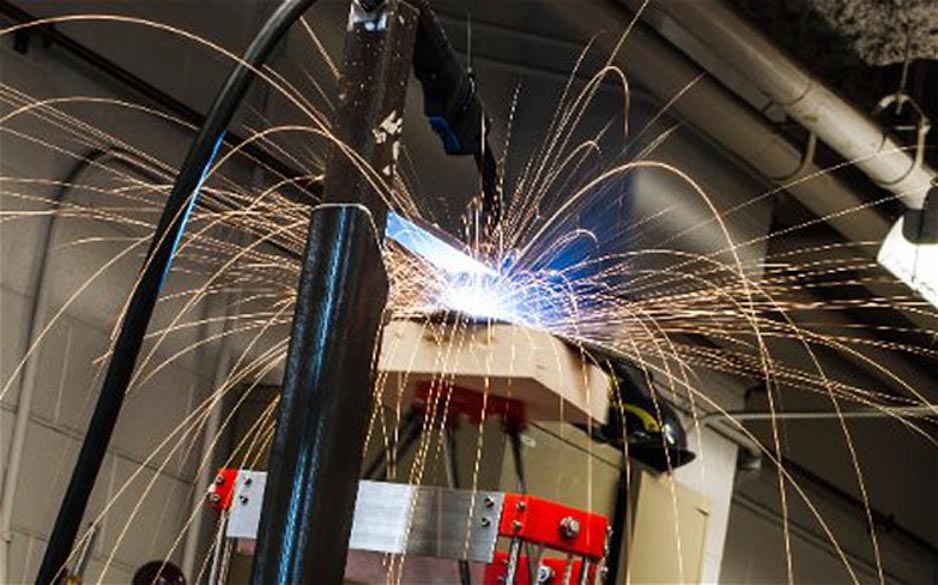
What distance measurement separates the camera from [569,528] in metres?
2.59

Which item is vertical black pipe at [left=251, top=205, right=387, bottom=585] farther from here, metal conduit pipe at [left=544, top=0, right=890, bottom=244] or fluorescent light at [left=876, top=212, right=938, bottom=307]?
fluorescent light at [left=876, top=212, right=938, bottom=307]

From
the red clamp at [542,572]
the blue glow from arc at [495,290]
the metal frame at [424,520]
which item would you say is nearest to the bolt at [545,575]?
the red clamp at [542,572]

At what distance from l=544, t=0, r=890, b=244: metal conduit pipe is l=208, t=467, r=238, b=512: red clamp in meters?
1.81

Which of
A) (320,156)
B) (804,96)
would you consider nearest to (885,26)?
(804,96)

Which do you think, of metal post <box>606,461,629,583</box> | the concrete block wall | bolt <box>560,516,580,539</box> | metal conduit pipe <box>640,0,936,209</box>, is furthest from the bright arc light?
metal post <box>606,461,629,583</box>

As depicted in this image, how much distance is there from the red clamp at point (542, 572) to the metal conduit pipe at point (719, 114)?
1.56 m

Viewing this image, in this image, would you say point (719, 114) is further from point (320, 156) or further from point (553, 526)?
point (553, 526)

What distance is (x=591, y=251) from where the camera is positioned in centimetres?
498

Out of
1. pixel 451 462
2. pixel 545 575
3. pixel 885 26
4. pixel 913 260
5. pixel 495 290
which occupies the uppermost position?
pixel 885 26

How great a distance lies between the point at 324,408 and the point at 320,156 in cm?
360

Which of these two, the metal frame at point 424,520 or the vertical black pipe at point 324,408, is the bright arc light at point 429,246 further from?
the metal frame at point 424,520

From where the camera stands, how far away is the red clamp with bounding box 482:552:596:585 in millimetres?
2641

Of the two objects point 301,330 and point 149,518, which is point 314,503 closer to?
point 301,330

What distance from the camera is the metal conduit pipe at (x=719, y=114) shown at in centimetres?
424
